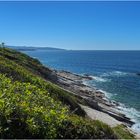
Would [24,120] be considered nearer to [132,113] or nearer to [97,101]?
[97,101]

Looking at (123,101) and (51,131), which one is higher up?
(51,131)

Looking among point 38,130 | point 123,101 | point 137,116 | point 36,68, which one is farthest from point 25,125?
point 123,101

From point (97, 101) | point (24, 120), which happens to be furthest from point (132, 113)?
point (24, 120)

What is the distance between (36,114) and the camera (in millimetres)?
14281

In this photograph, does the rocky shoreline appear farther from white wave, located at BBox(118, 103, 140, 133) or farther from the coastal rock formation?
white wave, located at BBox(118, 103, 140, 133)

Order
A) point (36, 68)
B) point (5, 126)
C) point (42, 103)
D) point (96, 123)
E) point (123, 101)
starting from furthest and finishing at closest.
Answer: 1. point (123, 101)
2. point (36, 68)
3. point (96, 123)
4. point (42, 103)
5. point (5, 126)

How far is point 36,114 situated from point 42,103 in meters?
2.90

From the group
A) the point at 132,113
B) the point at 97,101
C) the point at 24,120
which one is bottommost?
the point at 132,113

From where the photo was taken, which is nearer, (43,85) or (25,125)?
(25,125)

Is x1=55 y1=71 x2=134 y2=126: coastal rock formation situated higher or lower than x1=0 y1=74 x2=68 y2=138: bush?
lower

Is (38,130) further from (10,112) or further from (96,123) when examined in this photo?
(96,123)

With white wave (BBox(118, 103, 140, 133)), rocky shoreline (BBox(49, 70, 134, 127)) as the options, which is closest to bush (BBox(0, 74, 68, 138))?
rocky shoreline (BBox(49, 70, 134, 127))

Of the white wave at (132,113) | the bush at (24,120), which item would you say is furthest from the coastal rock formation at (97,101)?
the bush at (24,120)

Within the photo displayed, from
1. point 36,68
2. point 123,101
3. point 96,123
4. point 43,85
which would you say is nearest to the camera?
point 96,123
